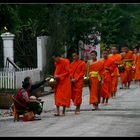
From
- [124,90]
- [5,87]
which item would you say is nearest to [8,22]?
[5,87]

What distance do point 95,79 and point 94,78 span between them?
45 millimetres

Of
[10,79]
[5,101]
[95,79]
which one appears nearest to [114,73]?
[10,79]

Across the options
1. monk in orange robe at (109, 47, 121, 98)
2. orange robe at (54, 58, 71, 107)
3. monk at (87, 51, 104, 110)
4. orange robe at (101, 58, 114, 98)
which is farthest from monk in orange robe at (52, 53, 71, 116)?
monk in orange robe at (109, 47, 121, 98)

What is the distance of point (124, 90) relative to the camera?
2853 cm

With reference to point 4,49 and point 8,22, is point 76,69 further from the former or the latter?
point 4,49

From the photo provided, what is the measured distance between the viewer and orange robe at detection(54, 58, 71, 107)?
18.7 metres

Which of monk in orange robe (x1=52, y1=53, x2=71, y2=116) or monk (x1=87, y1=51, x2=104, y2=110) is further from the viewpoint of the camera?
monk (x1=87, y1=51, x2=104, y2=110)

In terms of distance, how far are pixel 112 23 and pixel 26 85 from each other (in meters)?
19.4

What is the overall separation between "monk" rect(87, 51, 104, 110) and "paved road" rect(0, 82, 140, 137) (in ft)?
1.02

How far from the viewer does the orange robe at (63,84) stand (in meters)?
18.7

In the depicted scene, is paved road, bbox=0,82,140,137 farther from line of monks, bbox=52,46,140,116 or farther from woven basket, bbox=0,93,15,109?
woven basket, bbox=0,93,15,109

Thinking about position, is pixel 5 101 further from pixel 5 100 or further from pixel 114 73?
pixel 114 73

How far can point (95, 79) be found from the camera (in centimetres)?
2022

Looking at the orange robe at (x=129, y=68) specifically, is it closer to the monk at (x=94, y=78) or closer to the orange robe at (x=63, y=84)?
the monk at (x=94, y=78)
